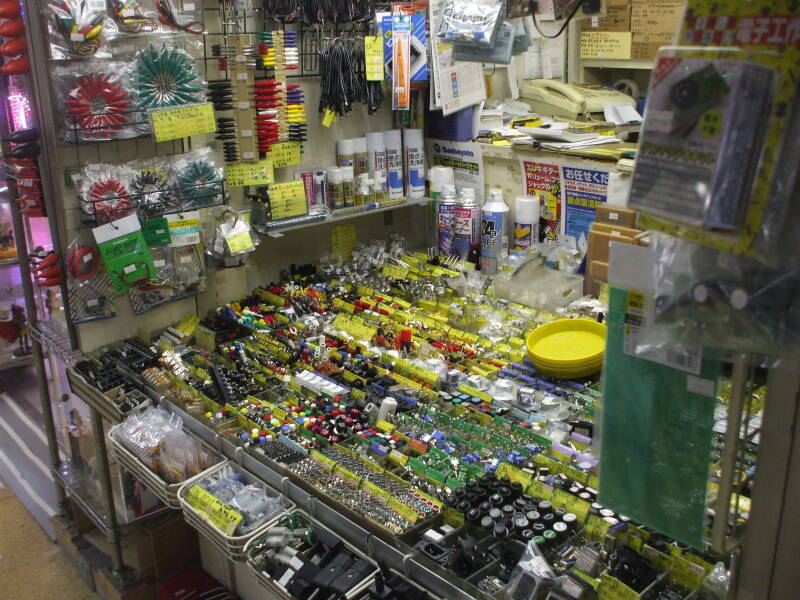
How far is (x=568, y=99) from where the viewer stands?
407 cm

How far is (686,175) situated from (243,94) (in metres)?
2.50

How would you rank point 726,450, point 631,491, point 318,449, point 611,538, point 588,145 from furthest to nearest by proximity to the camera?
point 588,145, point 318,449, point 611,538, point 631,491, point 726,450

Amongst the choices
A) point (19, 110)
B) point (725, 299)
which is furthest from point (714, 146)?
point (19, 110)

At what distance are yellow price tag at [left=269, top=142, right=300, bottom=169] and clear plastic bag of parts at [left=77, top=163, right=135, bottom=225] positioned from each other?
0.72 metres

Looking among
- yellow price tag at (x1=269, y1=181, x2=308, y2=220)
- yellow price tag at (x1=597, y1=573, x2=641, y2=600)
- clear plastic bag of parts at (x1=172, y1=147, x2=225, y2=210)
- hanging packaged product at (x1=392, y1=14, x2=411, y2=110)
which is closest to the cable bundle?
hanging packaged product at (x1=392, y1=14, x2=411, y2=110)

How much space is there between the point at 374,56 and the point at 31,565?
2.75 meters

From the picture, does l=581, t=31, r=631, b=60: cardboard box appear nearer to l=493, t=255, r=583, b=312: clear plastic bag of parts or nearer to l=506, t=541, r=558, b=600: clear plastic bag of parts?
l=493, t=255, r=583, b=312: clear plastic bag of parts

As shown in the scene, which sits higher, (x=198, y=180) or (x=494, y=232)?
(x=198, y=180)

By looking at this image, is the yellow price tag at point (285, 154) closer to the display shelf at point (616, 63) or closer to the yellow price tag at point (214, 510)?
the yellow price tag at point (214, 510)

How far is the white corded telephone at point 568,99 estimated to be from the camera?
400 centimetres

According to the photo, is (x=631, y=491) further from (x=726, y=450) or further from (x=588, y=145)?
(x=588, y=145)

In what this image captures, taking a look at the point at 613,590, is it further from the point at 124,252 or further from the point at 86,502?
the point at 86,502

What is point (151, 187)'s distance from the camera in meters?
2.84

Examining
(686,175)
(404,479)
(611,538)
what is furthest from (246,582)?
(686,175)
